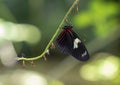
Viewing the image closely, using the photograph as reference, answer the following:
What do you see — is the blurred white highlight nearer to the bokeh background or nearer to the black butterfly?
the bokeh background

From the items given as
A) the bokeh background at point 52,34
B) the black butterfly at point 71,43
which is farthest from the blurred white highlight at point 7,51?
the black butterfly at point 71,43

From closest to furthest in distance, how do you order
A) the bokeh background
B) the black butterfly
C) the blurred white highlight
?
the black butterfly, the blurred white highlight, the bokeh background

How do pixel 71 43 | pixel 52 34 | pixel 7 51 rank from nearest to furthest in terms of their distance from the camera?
pixel 71 43
pixel 7 51
pixel 52 34

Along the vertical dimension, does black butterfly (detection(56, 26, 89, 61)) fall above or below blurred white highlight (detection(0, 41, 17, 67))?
above

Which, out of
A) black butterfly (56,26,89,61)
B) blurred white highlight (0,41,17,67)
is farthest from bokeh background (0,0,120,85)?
black butterfly (56,26,89,61)

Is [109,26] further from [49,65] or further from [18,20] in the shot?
[49,65]

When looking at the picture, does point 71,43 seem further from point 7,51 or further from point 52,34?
point 52,34

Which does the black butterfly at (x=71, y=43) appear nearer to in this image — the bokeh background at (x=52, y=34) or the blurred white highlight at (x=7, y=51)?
the blurred white highlight at (x=7, y=51)

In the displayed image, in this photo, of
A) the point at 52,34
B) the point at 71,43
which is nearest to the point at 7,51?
the point at 71,43
